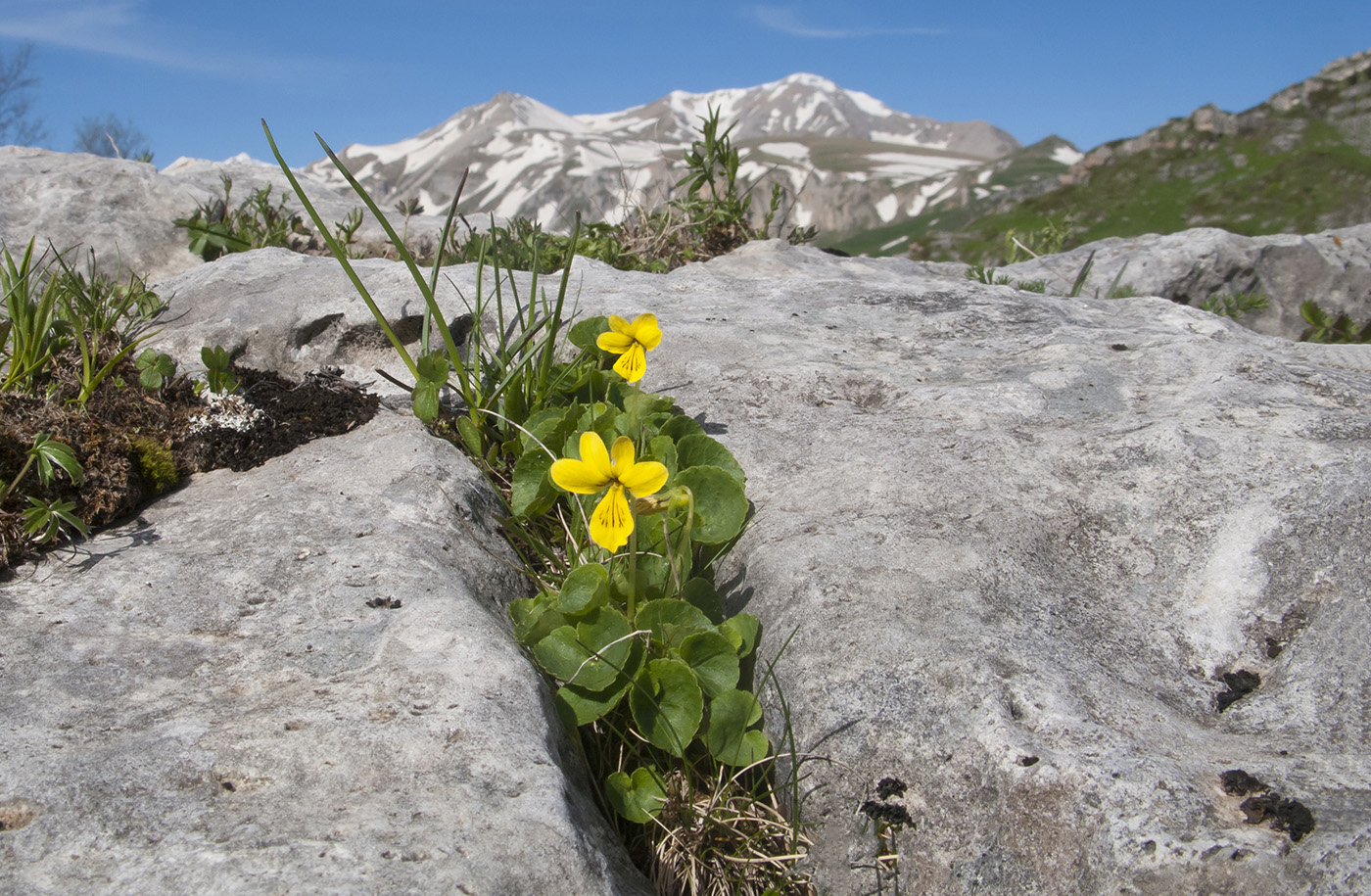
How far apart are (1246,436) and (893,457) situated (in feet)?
3.42

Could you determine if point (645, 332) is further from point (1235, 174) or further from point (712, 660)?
point (1235, 174)

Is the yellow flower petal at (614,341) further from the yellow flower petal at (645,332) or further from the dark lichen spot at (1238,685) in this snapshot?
the dark lichen spot at (1238,685)

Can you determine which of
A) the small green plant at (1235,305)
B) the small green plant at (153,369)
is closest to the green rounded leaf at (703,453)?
the small green plant at (153,369)

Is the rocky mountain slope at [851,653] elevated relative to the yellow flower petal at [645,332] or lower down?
lower down

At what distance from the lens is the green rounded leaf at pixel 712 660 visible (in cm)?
197

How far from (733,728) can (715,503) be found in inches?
26.1

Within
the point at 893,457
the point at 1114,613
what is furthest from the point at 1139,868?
the point at 893,457

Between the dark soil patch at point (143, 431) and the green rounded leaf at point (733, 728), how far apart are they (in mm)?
1846

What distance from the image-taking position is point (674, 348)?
3475 millimetres

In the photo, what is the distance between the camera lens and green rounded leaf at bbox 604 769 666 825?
186cm

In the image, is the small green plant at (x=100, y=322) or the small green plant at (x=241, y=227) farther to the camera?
the small green plant at (x=241, y=227)

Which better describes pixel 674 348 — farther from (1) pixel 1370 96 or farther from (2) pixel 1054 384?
(1) pixel 1370 96

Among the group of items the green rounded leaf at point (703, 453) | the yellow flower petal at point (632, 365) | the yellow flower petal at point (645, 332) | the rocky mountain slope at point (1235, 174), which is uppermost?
the rocky mountain slope at point (1235, 174)

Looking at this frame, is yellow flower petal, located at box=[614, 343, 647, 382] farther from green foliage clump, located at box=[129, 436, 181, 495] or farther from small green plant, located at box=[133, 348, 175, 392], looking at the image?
small green plant, located at box=[133, 348, 175, 392]
